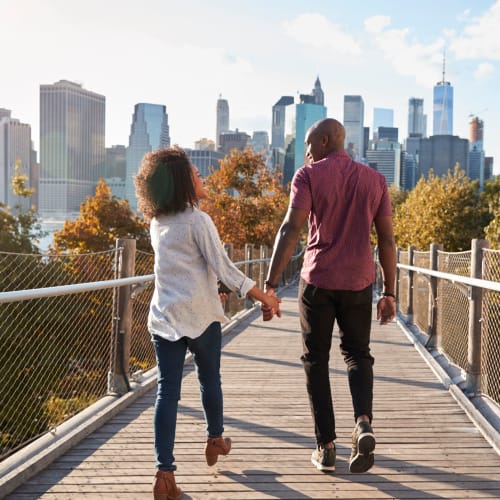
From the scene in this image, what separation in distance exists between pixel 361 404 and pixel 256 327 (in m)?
6.86

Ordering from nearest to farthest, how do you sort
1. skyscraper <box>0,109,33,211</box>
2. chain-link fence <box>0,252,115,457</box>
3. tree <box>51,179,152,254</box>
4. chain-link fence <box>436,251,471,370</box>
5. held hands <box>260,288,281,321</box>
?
held hands <box>260,288,281,321</box>
chain-link fence <box>436,251,471,370</box>
chain-link fence <box>0,252,115,457</box>
tree <box>51,179,152,254</box>
skyscraper <box>0,109,33,211</box>

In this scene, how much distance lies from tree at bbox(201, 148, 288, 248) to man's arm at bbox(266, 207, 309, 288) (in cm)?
2682

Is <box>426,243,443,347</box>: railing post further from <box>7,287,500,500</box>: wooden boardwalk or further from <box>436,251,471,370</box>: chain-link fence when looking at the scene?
<box>7,287,500,500</box>: wooden boardwalk

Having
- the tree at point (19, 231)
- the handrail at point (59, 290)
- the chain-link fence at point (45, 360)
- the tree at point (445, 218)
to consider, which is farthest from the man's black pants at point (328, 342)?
the tree at point (445, 218)

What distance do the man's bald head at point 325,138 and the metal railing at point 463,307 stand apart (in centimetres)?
133

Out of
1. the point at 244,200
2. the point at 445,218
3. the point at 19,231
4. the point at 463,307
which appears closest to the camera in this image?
the point at 463,307

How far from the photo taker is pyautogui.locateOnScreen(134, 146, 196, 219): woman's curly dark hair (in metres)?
3.04

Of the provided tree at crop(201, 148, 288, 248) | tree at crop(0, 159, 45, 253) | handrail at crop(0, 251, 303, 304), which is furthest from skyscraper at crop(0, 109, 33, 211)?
handrail at crop(0, 251, 303, 304)

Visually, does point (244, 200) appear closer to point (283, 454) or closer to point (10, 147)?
point (283, 454)

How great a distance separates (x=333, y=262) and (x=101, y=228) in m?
38.2

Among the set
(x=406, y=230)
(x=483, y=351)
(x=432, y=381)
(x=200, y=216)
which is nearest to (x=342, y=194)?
(x=200, y=216)

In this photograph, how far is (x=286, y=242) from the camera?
3.44 m

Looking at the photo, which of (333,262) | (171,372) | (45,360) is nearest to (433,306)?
(333,262)

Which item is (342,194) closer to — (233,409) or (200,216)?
(200,216)
